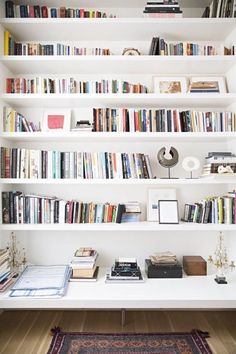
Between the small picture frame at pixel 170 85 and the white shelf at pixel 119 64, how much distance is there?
78 millimetres

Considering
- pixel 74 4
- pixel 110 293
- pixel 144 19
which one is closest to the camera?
pixel 110 293

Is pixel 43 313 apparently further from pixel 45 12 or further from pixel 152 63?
pixel 45 12

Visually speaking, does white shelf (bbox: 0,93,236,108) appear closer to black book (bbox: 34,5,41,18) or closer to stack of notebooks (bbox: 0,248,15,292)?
black book (bbox: 34,5,41,18)

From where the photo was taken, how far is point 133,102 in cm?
243

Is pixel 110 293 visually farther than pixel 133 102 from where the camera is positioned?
No

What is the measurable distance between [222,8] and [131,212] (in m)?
1.73

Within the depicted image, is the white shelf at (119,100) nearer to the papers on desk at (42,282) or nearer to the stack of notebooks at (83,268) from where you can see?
the stack of notebooks at (83,268)

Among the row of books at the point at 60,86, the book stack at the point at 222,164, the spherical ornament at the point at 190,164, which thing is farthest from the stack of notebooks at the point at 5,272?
the book stack at the point at 222,164

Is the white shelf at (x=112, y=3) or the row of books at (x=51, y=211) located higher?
the white shelf at (x=112, y=3)

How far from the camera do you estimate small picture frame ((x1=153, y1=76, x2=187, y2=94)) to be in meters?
→ 2.43

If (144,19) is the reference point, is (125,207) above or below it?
below

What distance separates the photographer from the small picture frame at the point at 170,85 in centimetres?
243

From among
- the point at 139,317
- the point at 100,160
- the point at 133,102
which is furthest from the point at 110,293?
the point at 133,102

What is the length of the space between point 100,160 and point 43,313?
52.5 inches
